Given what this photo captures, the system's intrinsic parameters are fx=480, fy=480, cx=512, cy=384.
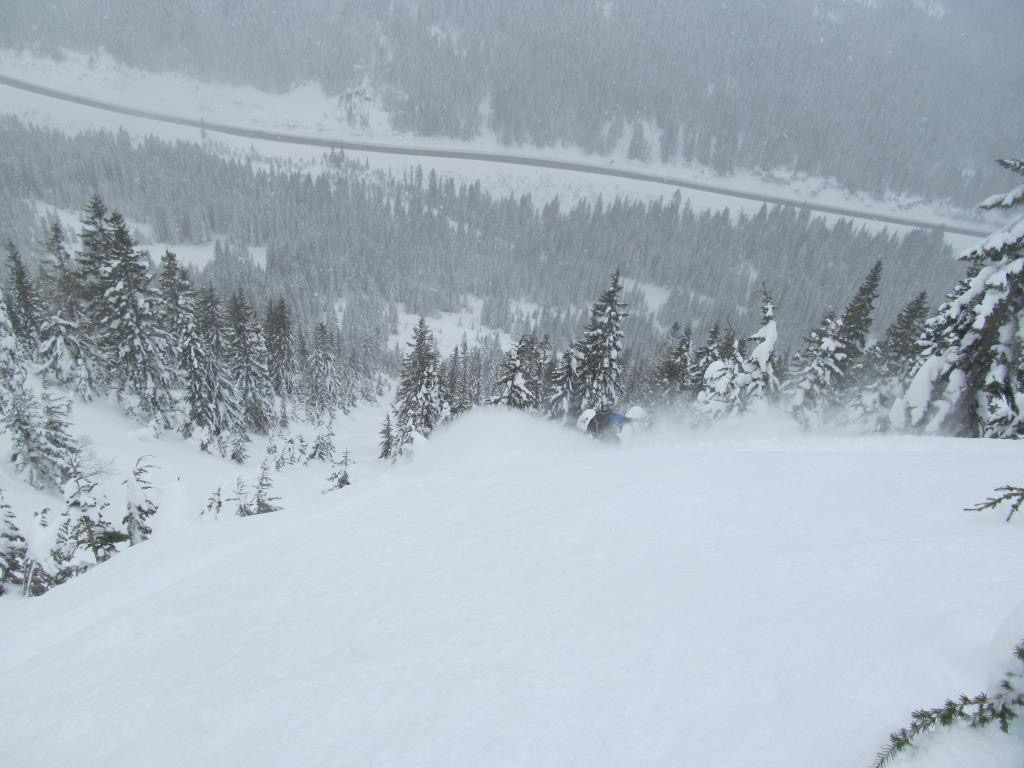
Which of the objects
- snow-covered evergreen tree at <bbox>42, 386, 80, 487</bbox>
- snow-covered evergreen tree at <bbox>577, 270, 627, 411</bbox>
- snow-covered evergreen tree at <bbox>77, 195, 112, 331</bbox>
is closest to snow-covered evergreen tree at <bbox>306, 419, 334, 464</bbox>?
snow-covered evergreen tree at <bbox>77, 195, 112, 331</bbox>

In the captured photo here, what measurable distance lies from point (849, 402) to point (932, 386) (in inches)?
608

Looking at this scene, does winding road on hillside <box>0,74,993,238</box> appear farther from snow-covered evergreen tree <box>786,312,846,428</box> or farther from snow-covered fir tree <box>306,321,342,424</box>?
snow-covered evergreen tree <box>786,312,846,428</box>

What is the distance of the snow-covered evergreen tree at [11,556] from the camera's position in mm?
9969

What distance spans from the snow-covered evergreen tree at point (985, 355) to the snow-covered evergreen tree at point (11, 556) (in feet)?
74.0

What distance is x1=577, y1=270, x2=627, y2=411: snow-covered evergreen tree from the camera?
26703 mm

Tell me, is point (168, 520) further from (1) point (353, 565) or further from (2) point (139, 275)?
(2) point (139, 275)

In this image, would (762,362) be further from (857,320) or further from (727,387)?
(857,320)

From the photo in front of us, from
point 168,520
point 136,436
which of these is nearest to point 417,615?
point 168,520

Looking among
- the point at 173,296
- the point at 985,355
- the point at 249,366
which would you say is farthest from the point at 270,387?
the point at 985,355

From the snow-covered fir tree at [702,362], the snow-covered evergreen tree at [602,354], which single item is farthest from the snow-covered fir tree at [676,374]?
the snow-covered evergreen tree at [602,354]

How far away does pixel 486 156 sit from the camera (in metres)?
195

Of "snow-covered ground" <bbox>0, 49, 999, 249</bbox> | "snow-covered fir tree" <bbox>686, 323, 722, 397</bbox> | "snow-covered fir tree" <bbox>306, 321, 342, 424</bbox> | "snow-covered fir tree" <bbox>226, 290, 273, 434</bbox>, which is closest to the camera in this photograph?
"snow-covered fir tree" <bbox>686, 323, 722, 397</bbox>

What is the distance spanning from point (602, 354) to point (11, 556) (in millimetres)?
23625

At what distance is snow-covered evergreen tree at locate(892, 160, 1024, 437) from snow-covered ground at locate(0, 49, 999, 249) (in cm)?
17731
